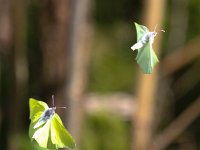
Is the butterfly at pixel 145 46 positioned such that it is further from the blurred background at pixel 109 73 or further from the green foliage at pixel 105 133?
the green foliage at pixel 105 133

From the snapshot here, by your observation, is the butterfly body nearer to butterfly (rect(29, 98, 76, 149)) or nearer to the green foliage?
butterfly (rect(29, 98, 76, 149))

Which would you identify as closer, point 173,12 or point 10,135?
point 10,135

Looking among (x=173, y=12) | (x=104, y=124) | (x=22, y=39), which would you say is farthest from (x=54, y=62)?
(x=173, y=12)

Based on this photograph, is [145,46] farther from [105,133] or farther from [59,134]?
[105,133]

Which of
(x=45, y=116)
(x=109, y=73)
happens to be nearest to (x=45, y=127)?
(x=45, y=116)

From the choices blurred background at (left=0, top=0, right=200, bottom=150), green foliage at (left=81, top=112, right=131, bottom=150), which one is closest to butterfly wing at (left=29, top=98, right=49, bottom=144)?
blurred background at (left=0, top=0, right=200, bottom=150)

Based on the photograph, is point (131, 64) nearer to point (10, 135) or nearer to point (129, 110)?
point (129, 110)
